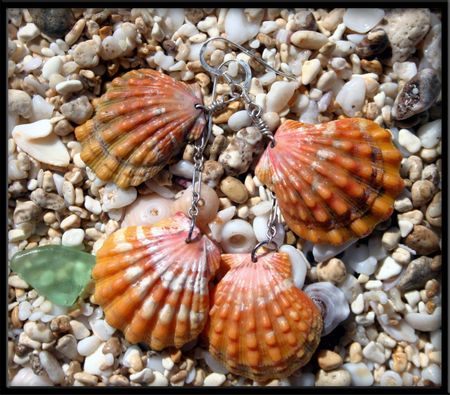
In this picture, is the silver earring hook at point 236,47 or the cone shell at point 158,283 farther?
the silver earring hook at point 236,47

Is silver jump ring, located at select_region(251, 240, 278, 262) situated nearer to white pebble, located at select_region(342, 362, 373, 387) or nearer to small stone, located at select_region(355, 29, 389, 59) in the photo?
white pebble, located at select_region(342, 362, 373, 387)

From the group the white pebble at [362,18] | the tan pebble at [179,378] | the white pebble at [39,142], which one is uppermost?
the white pebble at [362,18]

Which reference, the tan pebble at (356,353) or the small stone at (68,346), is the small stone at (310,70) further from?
the small stone at (68,346)

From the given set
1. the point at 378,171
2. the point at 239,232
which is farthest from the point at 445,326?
the point at 239,232

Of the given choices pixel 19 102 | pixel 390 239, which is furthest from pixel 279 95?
pixel 19 102

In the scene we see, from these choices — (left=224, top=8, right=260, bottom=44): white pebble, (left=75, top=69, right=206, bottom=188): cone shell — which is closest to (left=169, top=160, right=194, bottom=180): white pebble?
(left=75, top=69, right=206, bottom=188): cone shell

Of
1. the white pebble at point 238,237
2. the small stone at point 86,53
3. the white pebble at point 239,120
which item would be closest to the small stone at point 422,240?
the white pebble at point 238,237
